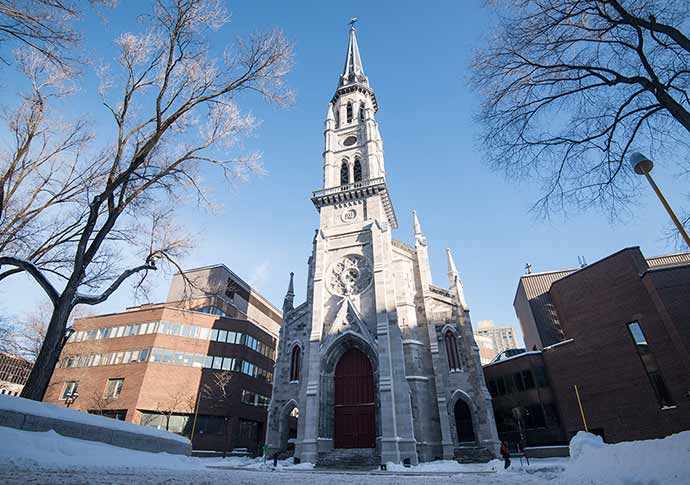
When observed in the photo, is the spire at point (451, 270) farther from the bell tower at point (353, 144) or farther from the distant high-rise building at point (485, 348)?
the distant high-rise building at point (485, 348)

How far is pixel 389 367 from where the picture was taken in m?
21.9

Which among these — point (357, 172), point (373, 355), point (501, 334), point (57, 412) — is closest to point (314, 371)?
point (373, 355)

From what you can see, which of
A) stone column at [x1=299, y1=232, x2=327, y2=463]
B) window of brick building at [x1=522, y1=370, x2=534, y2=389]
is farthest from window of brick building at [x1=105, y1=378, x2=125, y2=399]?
window of brick building at [x1=522, y1=370, x2=534, y2=389]

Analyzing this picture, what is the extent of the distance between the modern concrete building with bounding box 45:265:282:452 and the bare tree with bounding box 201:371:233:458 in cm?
9

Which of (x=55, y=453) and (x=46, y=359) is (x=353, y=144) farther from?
(x=55, y=453)

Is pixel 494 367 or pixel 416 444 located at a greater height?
pixel 494 367

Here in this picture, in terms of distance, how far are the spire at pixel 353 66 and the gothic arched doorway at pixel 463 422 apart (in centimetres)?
3577

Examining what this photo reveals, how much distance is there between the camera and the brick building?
19.8 meters

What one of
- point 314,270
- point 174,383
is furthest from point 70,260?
point 174,383

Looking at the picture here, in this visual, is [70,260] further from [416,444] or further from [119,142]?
[416,444]

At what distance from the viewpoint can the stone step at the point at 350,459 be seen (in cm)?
1989

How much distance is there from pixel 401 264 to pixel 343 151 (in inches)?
561

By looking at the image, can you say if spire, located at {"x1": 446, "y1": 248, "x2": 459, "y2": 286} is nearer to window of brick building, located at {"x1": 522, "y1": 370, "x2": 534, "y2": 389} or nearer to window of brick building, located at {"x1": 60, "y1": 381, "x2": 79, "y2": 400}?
window of brick building, located at {"x1": 522, "y1": 370, "x2": 534, "y2": 389}

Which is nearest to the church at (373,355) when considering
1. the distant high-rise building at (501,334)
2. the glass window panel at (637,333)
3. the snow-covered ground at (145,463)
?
the glass window panel at (637,333)
